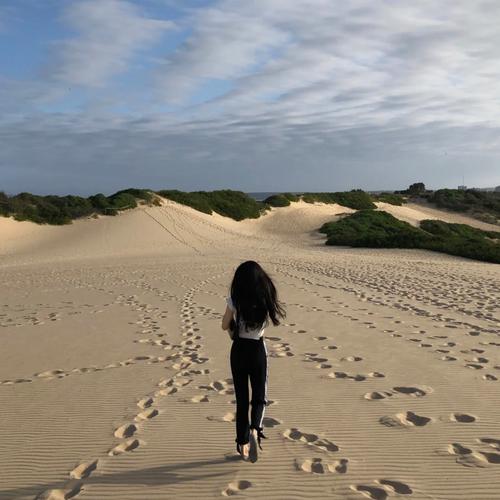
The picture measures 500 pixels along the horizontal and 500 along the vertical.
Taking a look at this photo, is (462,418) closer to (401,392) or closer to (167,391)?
(401,392)

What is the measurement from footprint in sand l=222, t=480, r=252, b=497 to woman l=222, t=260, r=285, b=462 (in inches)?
11.1

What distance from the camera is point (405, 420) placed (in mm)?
4840

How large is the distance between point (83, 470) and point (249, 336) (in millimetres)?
1580

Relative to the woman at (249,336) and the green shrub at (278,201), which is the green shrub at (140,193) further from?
the woman at (249,336)

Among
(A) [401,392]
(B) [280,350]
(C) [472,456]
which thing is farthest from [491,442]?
(B) [280,350]

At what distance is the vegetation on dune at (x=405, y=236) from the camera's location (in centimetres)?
A: 2461

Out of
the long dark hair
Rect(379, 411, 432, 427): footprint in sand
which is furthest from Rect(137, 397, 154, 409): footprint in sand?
Rect(379, 411, 432, 427): footprint in sand

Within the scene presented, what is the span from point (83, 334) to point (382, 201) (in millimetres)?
43527

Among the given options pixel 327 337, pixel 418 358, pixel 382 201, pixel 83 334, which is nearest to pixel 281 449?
pixel 418 358

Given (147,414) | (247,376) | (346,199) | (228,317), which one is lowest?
(147,414)

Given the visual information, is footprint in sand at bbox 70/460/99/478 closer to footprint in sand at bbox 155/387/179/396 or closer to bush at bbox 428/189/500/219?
footprint in sand at bbox 155/387/179/396

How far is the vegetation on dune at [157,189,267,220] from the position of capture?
37.6 meters

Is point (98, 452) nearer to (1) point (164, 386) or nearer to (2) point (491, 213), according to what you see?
(1) point (164, 386)

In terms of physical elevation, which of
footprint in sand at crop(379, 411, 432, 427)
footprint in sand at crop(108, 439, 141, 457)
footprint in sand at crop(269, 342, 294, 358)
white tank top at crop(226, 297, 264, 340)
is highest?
white tank top at crop(226, 297, 264, 340)
